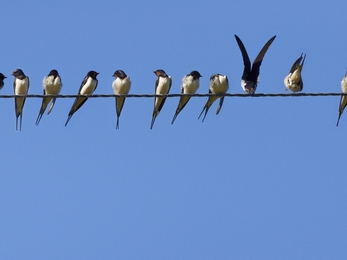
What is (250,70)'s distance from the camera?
1002cm

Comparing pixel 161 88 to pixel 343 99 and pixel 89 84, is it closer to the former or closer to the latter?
pixel 89 84

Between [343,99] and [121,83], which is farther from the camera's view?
[121,83]

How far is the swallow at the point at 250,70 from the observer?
32.4 ft

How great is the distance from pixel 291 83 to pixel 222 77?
80cm

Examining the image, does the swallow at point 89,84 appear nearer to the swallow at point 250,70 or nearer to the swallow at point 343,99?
the swallow at point 250,70

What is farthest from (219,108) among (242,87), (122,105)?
(122,105)

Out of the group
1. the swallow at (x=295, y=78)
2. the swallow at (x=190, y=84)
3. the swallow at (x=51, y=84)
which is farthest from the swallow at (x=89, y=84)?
the swallow at (x=295, y=78)

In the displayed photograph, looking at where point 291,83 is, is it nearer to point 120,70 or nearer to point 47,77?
point 120,70

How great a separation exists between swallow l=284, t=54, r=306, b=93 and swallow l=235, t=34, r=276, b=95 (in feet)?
1.22

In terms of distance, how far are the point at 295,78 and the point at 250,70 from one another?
22.4 inches

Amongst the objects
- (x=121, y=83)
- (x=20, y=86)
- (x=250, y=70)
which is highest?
(x=250, y=70)

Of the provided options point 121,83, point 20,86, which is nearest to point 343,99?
point 121,83

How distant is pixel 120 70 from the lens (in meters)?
10.1

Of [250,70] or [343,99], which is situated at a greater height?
[250,70]
